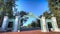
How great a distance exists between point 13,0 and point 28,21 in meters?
2.95

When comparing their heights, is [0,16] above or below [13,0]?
below

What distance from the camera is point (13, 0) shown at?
1436cm

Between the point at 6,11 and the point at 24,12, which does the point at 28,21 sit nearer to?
the point at 24,12

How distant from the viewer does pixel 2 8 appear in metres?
12.8

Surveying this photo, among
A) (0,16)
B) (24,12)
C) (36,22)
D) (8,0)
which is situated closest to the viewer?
(0,16)

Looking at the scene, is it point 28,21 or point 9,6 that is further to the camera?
point 28,21

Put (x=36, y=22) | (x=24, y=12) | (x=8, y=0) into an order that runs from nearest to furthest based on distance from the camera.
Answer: (x=8, y=0), (x=36, y=22), (x=24, y=12)

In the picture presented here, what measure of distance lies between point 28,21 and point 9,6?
291 centimetres

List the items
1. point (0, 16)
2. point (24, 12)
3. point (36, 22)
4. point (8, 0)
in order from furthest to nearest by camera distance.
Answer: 1. point (24, 12)
2. point (36, 22)
3. point (8, 0)
4. point (0, 16)

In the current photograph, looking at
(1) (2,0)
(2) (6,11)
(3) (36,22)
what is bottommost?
(3) (36,22)

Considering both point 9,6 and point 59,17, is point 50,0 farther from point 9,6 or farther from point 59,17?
point 9,6

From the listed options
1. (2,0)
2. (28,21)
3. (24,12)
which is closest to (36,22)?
(28,21)

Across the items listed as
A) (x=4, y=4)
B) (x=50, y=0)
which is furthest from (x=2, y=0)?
(x=50, y=0)

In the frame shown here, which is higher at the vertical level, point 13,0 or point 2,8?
point 13,0
